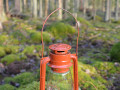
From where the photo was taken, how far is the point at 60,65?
1.46 meters

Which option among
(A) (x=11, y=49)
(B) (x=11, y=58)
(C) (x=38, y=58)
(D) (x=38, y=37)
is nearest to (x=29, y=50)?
(C) (x=38, y=58)

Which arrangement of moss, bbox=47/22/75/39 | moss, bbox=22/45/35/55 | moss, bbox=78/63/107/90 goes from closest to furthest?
moss, bbox=78/63/107/90 < moss, bbox=22/45/35/55 < moss, bbox=47/22/75/39

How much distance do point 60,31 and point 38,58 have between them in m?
2.78

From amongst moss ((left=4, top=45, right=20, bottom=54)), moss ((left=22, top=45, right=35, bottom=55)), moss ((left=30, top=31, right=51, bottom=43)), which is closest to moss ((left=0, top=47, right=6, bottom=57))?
moss ((left=4, top=45, right=20, bottom=54))

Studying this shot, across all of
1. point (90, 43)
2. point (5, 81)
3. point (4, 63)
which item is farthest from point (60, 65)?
point (90, 43)

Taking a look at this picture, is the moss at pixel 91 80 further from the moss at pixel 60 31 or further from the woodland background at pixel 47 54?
the moss at pixel 60 31

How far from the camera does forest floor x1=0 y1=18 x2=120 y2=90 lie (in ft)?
11.4

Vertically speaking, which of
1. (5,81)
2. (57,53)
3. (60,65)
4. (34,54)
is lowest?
(5,81)

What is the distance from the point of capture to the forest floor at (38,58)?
3.46 m

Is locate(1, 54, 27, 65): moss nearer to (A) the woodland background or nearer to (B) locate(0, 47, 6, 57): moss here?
(A) the woodland background

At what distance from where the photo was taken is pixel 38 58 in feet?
17.5

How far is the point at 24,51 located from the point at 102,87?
142 inches

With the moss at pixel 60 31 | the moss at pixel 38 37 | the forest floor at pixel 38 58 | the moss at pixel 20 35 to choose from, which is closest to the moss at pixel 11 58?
the forest floor at pixel 38 58

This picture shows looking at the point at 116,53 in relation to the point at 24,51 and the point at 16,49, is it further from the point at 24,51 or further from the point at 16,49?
the point at 16,49
